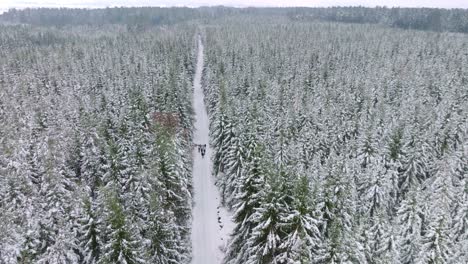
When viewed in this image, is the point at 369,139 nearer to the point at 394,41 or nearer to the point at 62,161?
the point at 62,161

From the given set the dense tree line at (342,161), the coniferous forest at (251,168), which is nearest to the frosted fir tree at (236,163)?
the dense tree line at (342,161)

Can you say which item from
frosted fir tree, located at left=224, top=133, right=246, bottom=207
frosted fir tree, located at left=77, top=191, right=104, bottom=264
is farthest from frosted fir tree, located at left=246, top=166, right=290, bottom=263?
frosted fir tree, located at left=224, top=133, right=246, bottom=207

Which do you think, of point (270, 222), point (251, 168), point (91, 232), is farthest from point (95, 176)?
point (270, 222)

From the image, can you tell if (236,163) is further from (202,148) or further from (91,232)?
(202,148)

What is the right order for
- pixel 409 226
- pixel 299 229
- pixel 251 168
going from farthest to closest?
pixel 409 226, pixel 251 168, pixel 299 229

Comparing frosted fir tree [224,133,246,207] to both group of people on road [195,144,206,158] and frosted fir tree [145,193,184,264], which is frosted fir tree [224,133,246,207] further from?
group of people on road [195,144,206,158]
